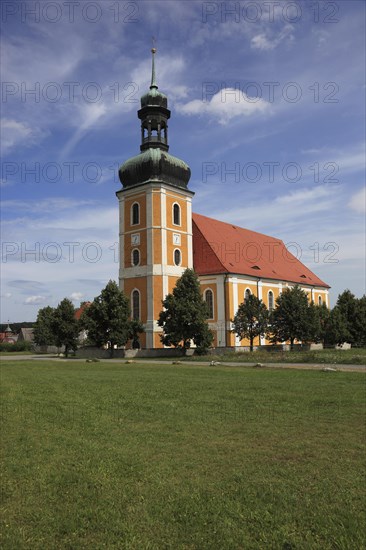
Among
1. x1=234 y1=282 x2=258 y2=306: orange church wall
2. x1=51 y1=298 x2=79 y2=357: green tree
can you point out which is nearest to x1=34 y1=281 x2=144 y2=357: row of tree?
→ x1=51 y1=298 x2=79 y2=357: green tree

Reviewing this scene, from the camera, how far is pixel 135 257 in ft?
152

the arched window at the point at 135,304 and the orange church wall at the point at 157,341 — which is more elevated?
the arched window at the point at 135,304

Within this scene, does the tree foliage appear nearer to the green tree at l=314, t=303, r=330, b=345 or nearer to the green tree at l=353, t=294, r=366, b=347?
the green tree at l=353, t=294, r=366, b=347

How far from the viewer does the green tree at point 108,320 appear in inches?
1558

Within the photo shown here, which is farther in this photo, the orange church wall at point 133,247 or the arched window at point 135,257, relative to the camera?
the arched window at point 135,257

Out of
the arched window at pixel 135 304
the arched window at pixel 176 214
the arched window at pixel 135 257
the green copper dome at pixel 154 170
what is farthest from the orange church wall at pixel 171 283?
the green copper dome at pixel 154 170

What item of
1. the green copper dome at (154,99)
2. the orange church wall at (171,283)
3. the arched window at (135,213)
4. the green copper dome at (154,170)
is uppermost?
the green copper dome at (154,99)

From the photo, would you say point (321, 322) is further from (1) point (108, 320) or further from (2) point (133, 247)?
(1) point (108, 320)

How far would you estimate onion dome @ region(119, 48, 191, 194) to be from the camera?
149 ft

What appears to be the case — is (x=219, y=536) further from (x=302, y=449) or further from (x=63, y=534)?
(x=302, y=449)

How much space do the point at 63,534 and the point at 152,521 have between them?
2.92 feet

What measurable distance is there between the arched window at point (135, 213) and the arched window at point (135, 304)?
6755 mm

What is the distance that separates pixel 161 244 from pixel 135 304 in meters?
6.20

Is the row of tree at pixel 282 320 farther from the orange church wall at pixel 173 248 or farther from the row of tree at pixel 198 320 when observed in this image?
the orange church wall at pixel 173 248
